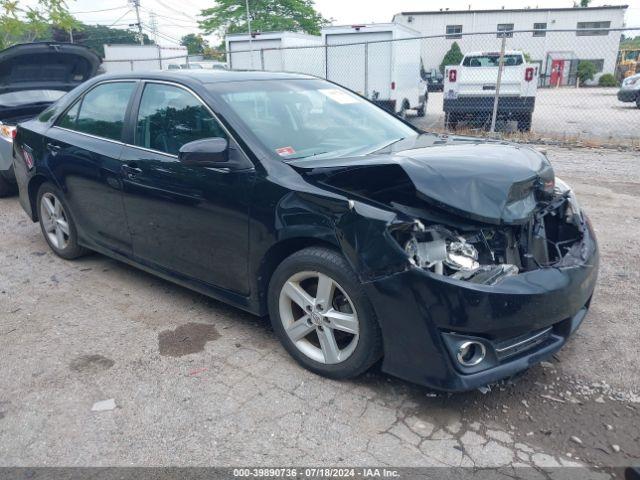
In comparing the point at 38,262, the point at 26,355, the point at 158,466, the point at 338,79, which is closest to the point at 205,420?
the point at 158,466

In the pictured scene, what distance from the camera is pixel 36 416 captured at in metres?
2.73

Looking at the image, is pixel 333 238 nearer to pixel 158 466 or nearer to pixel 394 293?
pixel 394 293

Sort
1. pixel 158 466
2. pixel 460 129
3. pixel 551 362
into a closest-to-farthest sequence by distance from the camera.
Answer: pixel 158 466, pixel 551 362, pixel 460 129

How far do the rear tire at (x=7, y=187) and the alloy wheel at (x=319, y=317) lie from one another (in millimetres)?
5946

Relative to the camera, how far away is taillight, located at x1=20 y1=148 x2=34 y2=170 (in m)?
4.86

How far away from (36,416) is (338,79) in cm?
1329

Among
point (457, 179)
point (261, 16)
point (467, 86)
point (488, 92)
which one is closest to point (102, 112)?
point (457, 179)

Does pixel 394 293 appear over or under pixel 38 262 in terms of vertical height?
over

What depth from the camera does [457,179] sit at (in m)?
2.64

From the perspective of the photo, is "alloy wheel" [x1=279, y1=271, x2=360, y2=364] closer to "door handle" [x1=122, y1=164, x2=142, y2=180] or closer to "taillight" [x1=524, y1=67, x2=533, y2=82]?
"door handle" [x1=122, y1=164, x2=142, y2=180]

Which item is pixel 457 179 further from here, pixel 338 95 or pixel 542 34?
pixel 542 34

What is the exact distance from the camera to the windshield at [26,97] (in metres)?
6.95

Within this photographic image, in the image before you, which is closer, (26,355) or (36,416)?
(36,416)

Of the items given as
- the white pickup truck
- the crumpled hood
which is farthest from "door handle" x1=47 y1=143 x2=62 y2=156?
the white pickup truck
